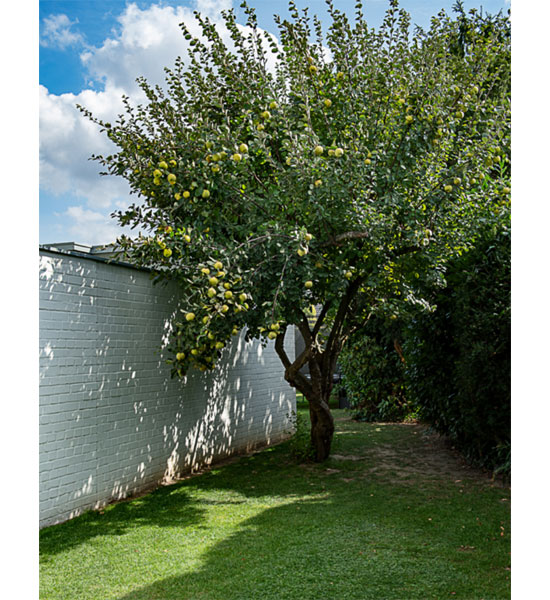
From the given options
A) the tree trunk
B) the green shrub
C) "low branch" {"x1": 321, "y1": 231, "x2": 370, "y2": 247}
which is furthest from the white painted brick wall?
the green shrub

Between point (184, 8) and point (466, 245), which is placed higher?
point (184, 8)

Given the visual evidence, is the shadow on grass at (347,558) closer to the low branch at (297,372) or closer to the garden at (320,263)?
the garden at (320,263)

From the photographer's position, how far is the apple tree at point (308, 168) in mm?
4348

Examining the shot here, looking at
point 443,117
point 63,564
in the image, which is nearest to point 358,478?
point 63,564

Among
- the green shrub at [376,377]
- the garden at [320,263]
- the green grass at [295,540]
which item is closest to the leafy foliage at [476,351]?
the garden at [320,263]

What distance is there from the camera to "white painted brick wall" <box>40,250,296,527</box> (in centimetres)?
427

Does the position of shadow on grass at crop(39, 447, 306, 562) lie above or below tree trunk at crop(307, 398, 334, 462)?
below

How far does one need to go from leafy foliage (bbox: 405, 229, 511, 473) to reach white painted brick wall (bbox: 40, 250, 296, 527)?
9.26 ft

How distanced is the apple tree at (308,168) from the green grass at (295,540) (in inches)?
56.6

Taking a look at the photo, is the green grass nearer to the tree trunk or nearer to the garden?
the garden

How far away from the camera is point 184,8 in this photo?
540 cm

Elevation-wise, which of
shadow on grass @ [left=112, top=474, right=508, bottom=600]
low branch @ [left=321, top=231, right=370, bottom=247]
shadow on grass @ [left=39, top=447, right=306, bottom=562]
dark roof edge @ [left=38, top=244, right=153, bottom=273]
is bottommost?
shadow on grass @ [left=39, top=447, right=306, bottom=562]
